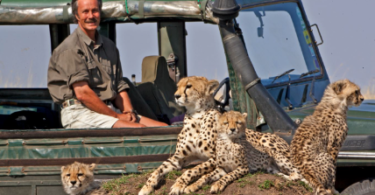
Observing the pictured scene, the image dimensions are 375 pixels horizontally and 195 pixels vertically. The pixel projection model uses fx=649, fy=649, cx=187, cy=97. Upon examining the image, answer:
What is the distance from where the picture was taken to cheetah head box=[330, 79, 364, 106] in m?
4.72

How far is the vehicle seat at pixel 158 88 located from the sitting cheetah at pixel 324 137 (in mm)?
1528

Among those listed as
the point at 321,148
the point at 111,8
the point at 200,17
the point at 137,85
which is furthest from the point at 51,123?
the point at 321,148

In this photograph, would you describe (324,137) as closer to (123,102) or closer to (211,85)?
(211,85)

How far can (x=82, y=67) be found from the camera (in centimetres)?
495

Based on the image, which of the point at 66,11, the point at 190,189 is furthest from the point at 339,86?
the point at 66,11

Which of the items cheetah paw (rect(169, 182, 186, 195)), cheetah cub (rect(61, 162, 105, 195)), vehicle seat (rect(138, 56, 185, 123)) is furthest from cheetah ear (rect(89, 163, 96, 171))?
vehicle seat (rect(138, 56, 185, 123))

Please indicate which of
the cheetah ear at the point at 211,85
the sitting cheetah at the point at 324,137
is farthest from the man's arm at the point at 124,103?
the sitting cheetah at the point at 324,137

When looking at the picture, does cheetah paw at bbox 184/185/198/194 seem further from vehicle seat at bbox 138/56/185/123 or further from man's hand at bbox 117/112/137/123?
vehicle seat at bbox 138/56/185/123

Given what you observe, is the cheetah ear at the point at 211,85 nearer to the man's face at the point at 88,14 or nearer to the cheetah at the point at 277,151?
the cheetah at the point at 277,151

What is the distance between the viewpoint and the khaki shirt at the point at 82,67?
495cm

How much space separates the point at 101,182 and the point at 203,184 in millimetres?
784

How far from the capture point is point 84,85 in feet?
16.3

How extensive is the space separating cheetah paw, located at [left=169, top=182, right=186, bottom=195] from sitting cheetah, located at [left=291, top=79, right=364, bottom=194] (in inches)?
33.7

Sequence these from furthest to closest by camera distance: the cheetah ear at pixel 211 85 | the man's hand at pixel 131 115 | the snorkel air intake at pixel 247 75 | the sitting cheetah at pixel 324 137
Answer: the man's hand at pixel 131 115
the snorkel air intake at pixel 247 75
the cheetah ear at pixel 211 85
the sitting cheetah at pixel 324 137
